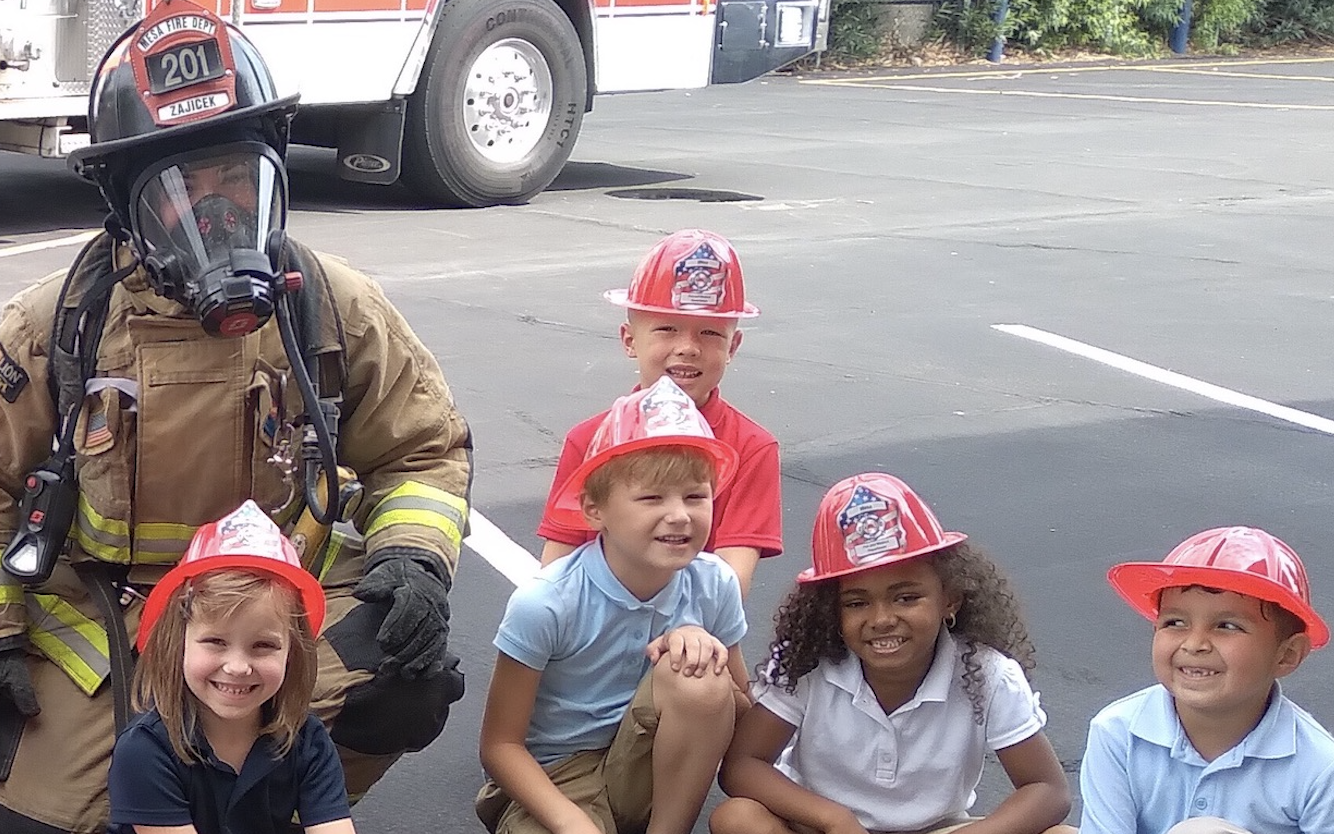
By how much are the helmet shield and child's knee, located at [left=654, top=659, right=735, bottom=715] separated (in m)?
0.98

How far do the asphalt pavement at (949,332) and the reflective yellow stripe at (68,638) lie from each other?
0.72 meters

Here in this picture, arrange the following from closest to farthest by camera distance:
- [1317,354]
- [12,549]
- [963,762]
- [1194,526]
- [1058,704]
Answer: [12,549] → [963,762] → [1058,704] → [1194,526] → [1317,354]

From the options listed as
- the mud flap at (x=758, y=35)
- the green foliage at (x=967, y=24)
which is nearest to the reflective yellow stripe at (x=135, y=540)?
the mud flap at (x=758, y=35)

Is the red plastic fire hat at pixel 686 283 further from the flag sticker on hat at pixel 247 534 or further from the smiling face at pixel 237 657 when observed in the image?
the smiling face at pixel 237 657

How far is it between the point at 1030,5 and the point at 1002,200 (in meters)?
14.2

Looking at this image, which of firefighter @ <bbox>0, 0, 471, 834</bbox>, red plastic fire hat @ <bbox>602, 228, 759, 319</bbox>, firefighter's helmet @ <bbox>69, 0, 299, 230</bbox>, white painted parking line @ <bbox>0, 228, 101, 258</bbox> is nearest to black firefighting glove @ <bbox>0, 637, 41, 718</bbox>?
firefighter @ <bbox>0, 0, 471, 834</bbox>

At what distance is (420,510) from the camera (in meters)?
3.27

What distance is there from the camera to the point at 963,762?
Result: 10.8 feet

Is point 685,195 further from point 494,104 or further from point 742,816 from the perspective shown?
point 742,816

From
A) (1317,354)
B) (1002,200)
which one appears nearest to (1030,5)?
(1002,200)

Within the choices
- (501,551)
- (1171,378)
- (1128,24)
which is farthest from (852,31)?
(501,551)

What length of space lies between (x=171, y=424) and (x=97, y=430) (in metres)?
0.12

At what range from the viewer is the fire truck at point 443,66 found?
846cm

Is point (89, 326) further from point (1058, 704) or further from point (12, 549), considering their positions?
point (1058, 704)
